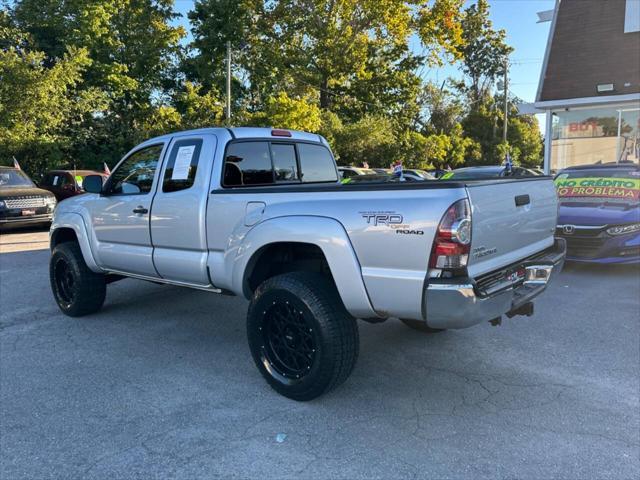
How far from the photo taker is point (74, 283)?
550cm

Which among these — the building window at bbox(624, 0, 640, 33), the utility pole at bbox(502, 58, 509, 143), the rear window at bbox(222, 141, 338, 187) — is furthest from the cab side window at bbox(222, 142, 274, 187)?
the utility pole at bbox(502, 58, 509, 143)

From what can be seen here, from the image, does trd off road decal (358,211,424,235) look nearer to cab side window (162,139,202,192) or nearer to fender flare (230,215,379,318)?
fender flare (230,215,379,318)

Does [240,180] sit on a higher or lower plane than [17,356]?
higher

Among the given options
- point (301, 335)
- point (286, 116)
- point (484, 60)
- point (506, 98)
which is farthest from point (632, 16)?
point (484, 60)

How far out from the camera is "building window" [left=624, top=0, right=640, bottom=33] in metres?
14.8

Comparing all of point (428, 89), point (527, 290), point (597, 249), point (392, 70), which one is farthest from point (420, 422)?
point (428, 89)

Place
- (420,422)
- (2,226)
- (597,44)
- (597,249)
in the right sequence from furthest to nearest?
(597,44) < (2,226) < (597,249) < (420,422)

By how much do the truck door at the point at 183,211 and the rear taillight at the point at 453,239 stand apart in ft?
6.67

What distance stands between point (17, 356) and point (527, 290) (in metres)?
4.26

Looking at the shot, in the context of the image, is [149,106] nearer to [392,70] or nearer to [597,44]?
[392,70]

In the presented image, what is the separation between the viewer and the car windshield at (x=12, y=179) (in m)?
13.0

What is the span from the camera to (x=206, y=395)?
3.69m

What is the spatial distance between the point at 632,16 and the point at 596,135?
12.0 feet

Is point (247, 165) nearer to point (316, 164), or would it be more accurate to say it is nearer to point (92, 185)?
point (316, 164)
